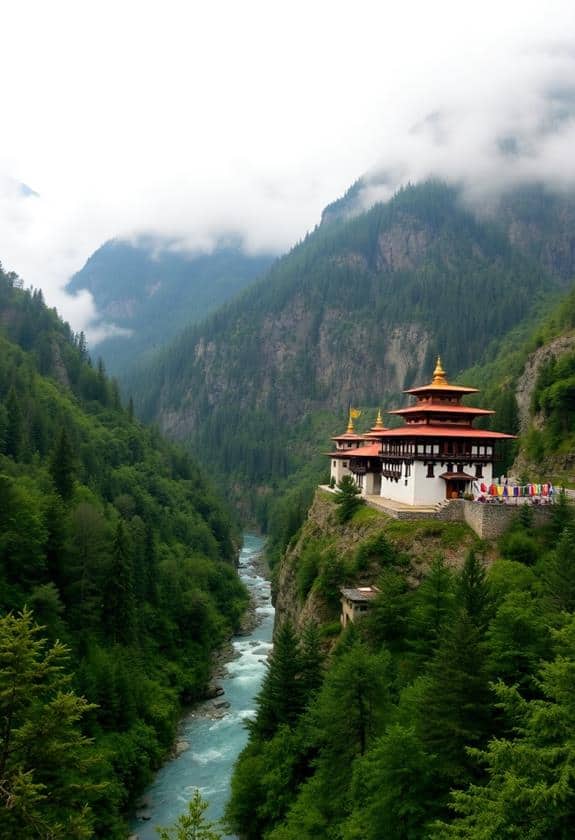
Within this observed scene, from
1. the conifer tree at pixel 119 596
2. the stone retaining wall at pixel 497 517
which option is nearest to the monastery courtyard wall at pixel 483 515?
the stone retaining wall at pixel 497 517

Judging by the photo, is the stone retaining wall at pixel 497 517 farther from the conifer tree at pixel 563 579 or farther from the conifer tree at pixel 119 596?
the conifer tree at pixel 119 596

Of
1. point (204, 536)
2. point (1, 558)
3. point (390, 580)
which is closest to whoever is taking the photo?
point (390, 580)

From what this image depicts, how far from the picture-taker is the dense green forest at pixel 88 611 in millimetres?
20656

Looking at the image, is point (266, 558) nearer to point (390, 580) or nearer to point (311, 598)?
point (311, 598)

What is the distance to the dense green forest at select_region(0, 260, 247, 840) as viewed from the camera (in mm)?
20656

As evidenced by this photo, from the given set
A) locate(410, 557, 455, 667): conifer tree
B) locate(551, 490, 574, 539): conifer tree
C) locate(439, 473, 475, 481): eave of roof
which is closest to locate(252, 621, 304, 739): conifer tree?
locate(410, 557, 455, 667): conifer tree

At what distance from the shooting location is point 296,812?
3462 centimetres

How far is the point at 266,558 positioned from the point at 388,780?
118484 mm

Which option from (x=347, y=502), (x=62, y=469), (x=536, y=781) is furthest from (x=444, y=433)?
(x=62, y=469)

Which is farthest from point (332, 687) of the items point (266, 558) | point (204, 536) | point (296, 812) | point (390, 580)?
point (266, 558)

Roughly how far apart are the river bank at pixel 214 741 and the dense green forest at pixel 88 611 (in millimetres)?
1523

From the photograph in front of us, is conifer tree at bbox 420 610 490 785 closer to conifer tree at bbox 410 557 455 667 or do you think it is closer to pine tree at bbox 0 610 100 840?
conifer tree at bbox 410 557 455 667

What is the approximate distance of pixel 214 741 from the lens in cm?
5516

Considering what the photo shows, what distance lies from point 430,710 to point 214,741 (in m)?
32.6
